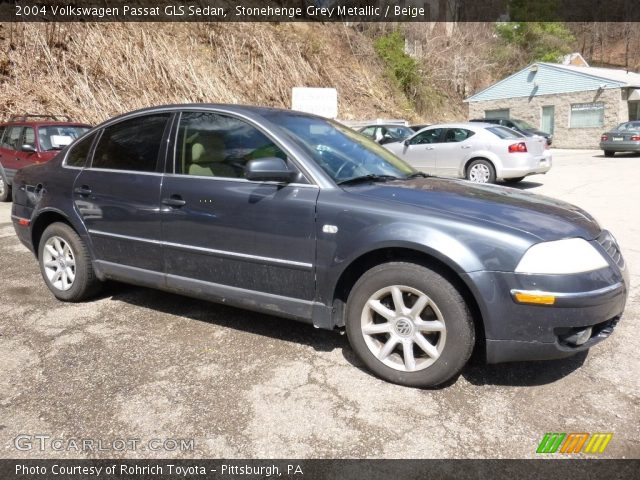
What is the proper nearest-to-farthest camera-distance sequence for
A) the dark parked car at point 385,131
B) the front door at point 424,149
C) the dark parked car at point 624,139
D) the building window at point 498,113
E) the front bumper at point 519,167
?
the front bumper at point 519,167 < the front door at point 424,149 < the dark parked car at point 385,131 < the dark parked car at point 624,139 < the building window at point 498,113

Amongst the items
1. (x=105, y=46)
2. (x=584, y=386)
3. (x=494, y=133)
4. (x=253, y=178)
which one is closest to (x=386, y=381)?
(x=584, y=386)

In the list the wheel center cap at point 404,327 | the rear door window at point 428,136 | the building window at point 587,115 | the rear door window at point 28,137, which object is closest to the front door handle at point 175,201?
the wheel center cap at point 404,327

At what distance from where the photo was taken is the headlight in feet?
8.33

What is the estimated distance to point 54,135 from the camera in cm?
928

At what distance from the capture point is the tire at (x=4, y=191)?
9.98m

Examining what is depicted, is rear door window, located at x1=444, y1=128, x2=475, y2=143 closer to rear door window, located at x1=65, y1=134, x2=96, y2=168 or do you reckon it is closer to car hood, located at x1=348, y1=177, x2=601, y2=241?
car hood, located at x1=348, y1=177, x2=601, y2=241

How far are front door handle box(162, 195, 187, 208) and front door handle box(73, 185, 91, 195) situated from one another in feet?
2.76

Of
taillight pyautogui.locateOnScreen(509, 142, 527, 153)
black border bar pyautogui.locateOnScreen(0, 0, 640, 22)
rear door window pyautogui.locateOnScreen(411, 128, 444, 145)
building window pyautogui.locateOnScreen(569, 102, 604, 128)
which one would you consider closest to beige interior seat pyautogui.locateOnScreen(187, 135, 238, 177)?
taillight pyautogui.locateOnScreen(509, 142, 527, 153)

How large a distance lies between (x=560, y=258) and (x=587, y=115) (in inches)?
1093

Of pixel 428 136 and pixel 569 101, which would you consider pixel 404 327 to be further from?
pixel 569 101

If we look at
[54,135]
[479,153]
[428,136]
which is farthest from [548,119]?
[54,135]

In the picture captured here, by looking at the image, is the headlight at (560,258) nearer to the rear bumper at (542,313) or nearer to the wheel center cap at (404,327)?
the rear bumper at (542,313)

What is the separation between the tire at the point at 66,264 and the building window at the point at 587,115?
2786cm

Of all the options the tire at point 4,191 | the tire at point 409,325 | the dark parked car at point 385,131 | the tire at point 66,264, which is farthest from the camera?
the dark parked car at point 385,131
